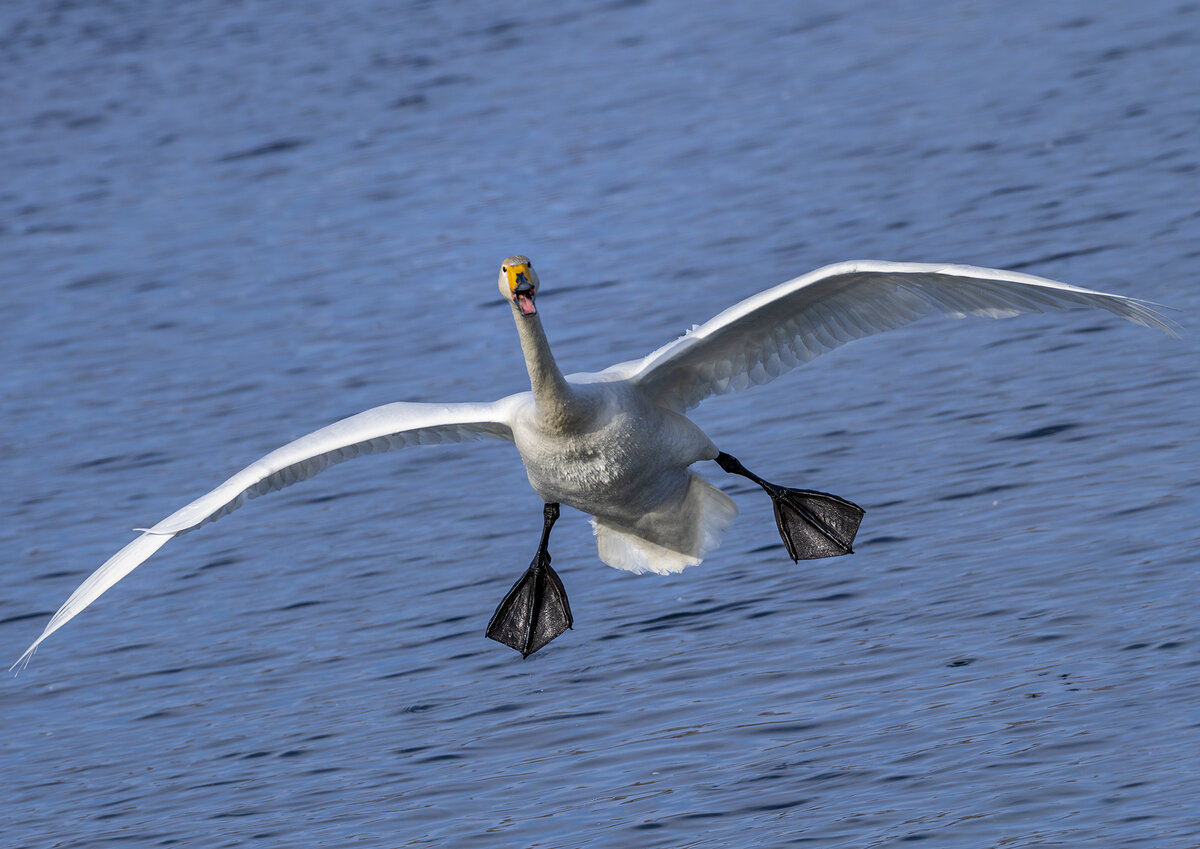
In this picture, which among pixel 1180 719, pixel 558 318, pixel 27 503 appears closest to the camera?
pixel 1180 719

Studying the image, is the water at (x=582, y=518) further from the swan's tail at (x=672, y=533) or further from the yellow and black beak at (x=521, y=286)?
the yellow and black beak at (x=521, y=286)

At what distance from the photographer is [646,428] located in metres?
10.3

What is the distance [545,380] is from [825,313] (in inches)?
64.9

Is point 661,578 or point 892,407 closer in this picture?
point 661,578

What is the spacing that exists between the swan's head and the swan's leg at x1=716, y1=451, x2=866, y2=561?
2045mm

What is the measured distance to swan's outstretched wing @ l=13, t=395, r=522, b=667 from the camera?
1008cm

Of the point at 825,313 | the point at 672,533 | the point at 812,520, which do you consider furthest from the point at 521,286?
the point at 812,520

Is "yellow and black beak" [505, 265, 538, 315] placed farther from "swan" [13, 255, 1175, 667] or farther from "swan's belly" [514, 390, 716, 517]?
"swan's belly" [514, 390, 716, 517]

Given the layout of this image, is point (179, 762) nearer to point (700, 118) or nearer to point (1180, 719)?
point (1180, 719)

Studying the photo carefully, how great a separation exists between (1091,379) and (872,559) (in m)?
2.95

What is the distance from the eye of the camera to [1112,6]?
26672mm

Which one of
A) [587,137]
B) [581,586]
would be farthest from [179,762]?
[587,137]

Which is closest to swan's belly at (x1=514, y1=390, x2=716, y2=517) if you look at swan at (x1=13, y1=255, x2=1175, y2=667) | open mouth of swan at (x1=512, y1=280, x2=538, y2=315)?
swan at (x1=13, y1=255, x2=1175, y2=667)

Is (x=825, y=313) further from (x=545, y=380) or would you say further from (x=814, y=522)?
(x=545, y=380)
